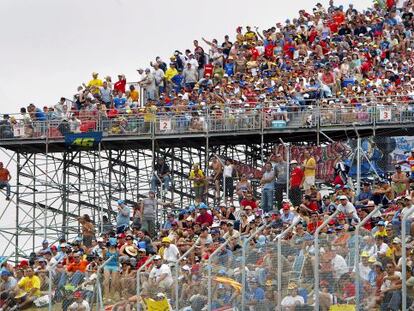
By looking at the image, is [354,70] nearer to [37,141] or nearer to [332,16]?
[332,16]

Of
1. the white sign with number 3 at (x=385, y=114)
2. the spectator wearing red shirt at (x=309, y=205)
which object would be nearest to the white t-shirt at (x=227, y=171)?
the white sign with number 3 at (x=385, y=114)

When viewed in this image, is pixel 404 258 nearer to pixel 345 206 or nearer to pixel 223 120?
pixel 345 206

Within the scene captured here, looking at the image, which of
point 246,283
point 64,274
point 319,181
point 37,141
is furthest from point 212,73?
point 246,283

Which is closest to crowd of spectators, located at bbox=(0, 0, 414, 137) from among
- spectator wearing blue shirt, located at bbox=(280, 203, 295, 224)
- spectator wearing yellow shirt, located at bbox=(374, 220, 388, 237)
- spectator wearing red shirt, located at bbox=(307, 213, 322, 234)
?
spectator wearing blue shirt, located at bbox=(280, 203, 295, 224)

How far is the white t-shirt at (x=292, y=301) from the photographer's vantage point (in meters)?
26.4

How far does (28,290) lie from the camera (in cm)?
3253

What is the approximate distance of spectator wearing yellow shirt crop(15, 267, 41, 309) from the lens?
32.3 metres

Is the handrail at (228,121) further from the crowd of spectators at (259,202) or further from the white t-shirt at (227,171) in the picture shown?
the white t-shirt at (227,171)

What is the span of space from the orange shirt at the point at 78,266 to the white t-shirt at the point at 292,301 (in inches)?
246

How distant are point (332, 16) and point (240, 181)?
11040 millimetres

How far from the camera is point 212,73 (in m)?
49.2

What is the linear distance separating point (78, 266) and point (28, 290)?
192 cm

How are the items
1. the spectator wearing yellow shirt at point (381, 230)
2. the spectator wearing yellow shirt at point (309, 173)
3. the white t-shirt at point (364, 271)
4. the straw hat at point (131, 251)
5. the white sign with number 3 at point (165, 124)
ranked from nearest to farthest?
1. the white t-shirt at point (364, 271)
2. the spectator wearing yellow shirt at point (381, 230)
3. the straw hat at point (131, 251)
4. the spectator wearing yellow shirt at point (309, 173)
5. the white sign with number 3 at point (165, 124)

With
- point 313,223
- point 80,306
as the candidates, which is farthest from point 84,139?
point 313,223
